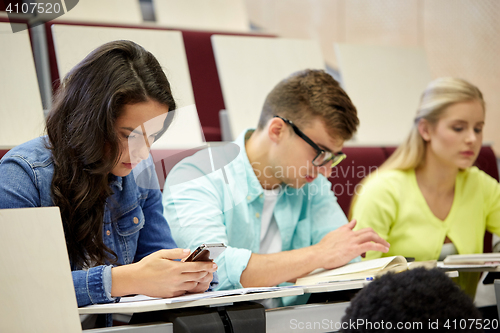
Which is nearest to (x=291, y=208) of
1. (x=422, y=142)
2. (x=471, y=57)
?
(x=422, y=142)

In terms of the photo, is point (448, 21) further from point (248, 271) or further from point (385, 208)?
point (248, 271)

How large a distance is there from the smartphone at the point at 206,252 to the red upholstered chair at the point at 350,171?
722 mm

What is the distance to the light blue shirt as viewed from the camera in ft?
2.72

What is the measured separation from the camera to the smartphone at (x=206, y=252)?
639 millimetres

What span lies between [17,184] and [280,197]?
23.7 inches

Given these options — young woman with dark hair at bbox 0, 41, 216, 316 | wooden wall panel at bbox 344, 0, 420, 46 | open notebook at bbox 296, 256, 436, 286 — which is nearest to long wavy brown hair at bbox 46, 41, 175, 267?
young woman with dark hair at bbox 0, 41, 216, 316

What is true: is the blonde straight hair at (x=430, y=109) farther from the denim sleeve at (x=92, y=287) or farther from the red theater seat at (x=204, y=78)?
the denim sleeve at (x=92, y=287)

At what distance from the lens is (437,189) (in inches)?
51.3

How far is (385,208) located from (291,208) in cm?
26

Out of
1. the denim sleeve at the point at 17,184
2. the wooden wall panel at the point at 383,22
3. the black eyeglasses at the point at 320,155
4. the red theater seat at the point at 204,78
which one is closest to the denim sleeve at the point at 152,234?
the denim sleeve at the point at 17,184

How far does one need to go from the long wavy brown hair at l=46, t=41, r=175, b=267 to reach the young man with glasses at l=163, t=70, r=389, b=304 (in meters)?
0.13

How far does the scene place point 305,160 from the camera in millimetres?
1062

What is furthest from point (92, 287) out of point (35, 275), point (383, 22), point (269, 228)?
point (383, 22)

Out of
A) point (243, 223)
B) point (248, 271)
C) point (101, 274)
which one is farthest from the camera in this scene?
point (243, 223)
